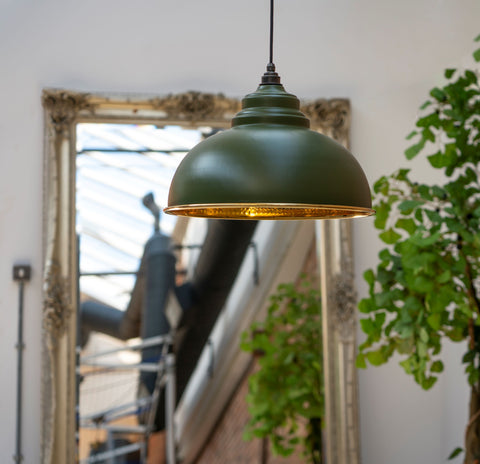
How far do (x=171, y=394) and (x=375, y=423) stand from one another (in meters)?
1.08

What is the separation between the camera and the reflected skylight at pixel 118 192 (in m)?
3.07

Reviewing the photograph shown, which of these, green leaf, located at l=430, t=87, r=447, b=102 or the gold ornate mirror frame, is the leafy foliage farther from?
the gold ornate mirror frame

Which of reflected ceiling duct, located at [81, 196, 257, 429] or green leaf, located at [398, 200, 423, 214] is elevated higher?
green leaf, located at [398, 200, 423, 214]

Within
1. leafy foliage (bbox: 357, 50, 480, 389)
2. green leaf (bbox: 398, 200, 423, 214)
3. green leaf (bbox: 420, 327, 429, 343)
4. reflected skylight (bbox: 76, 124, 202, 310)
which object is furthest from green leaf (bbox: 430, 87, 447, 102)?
reflected skylight (bbox: 76, 124, 202, 310)

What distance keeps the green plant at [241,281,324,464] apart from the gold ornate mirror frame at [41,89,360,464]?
0.35 ft

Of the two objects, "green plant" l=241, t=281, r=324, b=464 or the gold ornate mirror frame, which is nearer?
the gold ornate mirror frame

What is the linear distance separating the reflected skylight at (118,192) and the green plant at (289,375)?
69cm

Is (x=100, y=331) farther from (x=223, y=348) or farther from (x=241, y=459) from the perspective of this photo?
(x=241, y=459)

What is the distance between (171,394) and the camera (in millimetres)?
3881

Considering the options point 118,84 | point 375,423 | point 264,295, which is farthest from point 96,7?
point 375,423

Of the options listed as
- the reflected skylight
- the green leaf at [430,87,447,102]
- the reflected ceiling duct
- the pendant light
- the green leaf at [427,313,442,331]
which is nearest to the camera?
the pendant light

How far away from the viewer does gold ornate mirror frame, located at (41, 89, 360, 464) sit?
116 inches

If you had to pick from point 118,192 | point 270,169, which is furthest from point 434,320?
point 118,192

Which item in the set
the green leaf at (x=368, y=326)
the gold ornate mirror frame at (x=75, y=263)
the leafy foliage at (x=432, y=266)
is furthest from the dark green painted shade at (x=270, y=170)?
the gold ornate mirror frame at (x=75, y=263)
